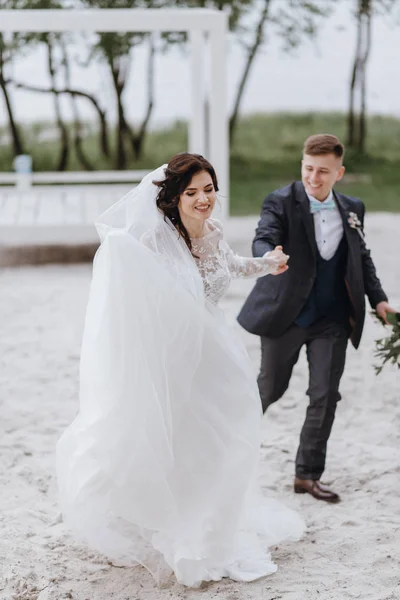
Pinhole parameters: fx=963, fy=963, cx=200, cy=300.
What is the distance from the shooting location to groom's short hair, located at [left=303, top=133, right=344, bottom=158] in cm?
395

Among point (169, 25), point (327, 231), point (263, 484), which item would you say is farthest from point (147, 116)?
point (327, 231)

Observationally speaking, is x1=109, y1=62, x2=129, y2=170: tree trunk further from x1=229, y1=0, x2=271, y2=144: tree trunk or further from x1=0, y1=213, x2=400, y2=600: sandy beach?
x1=0, y1=213, x2=400, y2=600: sandy beach

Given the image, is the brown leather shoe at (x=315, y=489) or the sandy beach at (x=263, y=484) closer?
the sandy beach at (x=263, y=484)

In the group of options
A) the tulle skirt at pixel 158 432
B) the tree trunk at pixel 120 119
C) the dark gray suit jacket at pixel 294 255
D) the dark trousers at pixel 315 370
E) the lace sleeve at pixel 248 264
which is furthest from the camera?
the tree trunk at pixel 120 119

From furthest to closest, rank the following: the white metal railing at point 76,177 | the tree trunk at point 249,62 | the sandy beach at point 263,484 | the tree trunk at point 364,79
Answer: the tree trunk at point 364,79 → the tree trunk at point 249,62 → the white metal railing at point 76,177 → the sandy beach at point 263,484

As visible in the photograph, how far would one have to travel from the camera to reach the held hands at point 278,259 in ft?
12.5

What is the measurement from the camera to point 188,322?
3.40m

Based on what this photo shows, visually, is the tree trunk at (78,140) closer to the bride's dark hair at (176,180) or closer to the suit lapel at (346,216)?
the suit lapel at (346,216)

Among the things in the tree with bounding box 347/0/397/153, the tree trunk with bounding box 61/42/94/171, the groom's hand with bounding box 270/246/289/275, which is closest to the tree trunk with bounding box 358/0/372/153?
the tree with bounding box 347/0/397/153

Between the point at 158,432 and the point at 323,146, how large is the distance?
1404 mm

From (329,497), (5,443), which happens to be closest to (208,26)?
(5,443)

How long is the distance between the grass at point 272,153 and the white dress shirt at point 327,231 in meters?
13.8

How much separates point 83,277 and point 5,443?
4854mm

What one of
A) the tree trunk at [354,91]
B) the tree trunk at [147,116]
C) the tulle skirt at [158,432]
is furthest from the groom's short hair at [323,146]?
the tree trunk at [354,91]
